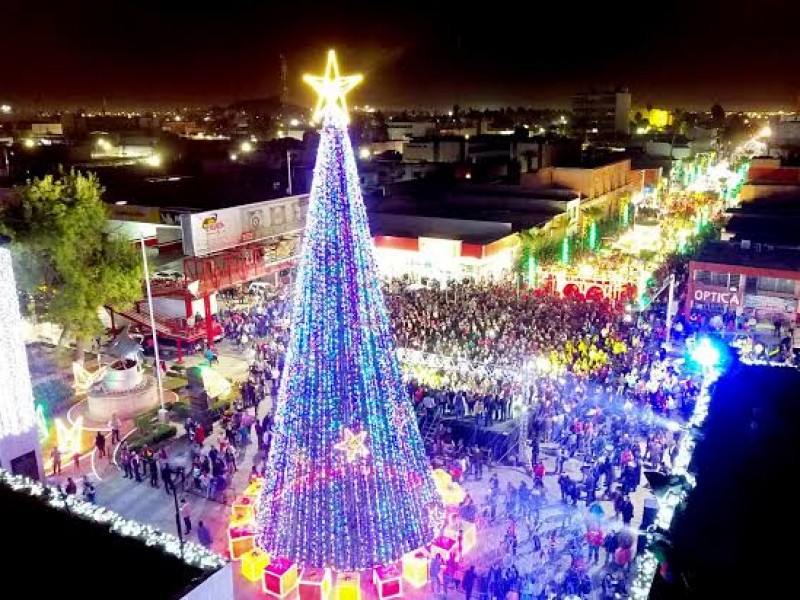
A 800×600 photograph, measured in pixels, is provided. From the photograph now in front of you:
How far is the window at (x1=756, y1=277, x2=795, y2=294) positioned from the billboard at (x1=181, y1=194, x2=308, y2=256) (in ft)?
63.1

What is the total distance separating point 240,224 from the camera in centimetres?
2875

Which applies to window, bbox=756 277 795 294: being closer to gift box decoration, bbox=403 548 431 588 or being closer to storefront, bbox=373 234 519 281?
storefront, bbox=373 234 519 281

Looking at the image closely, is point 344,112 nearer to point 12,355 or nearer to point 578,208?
point 12,355

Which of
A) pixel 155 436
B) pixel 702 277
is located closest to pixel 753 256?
pixel 702 277

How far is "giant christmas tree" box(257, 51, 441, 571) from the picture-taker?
1023 cm

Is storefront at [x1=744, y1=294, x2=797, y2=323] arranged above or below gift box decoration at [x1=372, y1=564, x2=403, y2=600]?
above

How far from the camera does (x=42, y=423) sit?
18891 millimetres

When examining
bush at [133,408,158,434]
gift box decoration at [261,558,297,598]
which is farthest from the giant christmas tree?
bush at [133,408,158,434]

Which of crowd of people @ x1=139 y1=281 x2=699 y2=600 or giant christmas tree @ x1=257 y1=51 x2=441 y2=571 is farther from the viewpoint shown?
crowd of people @ x1=139 y1=281 x2=699 y2=600

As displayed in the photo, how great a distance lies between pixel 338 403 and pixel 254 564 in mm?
4167

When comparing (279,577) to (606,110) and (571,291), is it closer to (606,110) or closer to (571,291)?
(571,291)

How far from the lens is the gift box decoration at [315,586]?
11.7m

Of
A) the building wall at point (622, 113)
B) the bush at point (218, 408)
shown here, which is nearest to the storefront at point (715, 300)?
the bush at point (218, 408)

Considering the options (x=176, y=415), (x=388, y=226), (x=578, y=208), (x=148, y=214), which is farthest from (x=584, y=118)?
(x=176, y=415)
